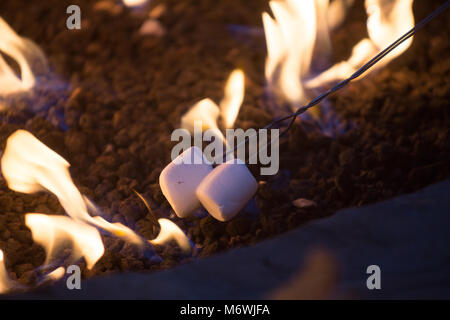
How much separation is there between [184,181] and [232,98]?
17.2 inches

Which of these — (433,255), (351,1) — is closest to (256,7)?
(351,1)

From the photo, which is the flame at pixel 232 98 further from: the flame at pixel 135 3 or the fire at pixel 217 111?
the flame at pixel 135 3

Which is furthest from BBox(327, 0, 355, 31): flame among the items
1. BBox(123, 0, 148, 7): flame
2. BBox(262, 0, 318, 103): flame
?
BBox(123, 0, 148, 7): flame

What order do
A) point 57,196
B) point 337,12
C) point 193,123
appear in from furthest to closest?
point 337,12, point 193,123, point 57,196

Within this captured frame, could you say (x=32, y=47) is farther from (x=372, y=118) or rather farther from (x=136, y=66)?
(x=372, y=118)

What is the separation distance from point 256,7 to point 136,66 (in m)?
0.48

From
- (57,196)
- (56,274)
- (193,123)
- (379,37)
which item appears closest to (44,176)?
(57,196)

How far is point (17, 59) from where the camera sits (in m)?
1.73

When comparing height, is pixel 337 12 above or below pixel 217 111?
above

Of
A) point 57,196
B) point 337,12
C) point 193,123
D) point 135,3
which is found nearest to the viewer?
point 57,196

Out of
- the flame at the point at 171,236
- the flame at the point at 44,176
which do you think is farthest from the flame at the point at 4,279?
the flame at the point at 171,236

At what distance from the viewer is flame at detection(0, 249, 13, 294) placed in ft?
3.47

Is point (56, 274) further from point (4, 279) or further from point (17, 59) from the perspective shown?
point (17, 59)
